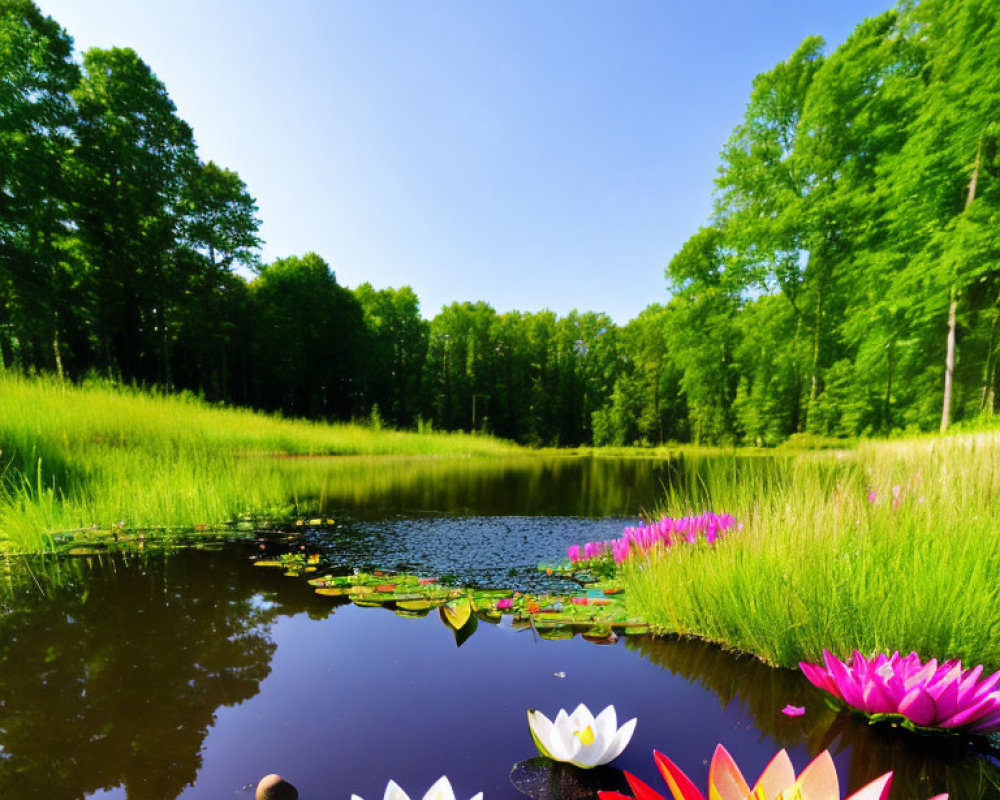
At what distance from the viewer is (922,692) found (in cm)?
99

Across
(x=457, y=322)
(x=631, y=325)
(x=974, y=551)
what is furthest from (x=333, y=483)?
(x=631, y=325)

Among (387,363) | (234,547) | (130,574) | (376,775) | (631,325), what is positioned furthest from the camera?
(631,325)

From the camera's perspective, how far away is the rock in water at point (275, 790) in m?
0.89

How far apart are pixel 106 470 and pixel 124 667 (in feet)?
11.8

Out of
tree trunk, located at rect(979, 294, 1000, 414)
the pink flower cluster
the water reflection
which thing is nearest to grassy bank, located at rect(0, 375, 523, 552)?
the water reflection

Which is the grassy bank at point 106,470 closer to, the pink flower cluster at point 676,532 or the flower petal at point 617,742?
the pink flower cluster at point 676,532

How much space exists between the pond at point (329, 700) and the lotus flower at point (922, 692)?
9 cm

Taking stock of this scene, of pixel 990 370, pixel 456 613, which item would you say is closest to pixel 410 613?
pixel 456 613

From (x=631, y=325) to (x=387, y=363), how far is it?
64.3ft

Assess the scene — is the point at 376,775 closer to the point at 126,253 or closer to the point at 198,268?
the point at 126,253

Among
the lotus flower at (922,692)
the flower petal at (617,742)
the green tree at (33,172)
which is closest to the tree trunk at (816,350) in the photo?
the lotus flower at (922,692)

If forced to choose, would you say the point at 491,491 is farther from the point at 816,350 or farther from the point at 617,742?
the point at 816,350

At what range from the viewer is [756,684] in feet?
4.68

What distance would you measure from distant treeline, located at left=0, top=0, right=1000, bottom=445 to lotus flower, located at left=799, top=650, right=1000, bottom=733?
10289 mm
